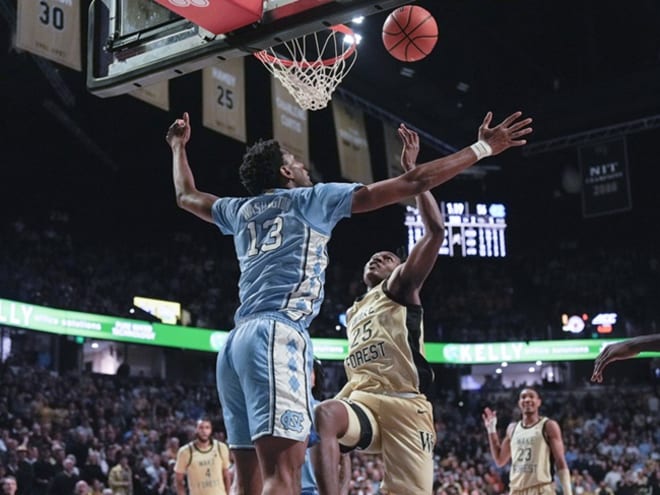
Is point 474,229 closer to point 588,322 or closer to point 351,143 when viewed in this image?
point 588,322

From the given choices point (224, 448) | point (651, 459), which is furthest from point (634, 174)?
point (224, 448)

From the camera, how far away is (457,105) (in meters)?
23.6

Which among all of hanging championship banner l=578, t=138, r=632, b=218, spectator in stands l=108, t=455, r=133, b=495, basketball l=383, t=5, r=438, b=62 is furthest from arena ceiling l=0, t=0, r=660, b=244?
basketball l=383, t=5, r=438, b=62

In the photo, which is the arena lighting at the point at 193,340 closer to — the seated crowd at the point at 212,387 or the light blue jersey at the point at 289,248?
the seated crowd at the point at 212,387

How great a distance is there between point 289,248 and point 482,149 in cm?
100

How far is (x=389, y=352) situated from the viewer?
563cm

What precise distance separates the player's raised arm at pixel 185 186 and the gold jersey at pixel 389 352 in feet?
5.27

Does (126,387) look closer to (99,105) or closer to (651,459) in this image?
(99,105)

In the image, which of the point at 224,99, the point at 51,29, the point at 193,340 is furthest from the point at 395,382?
the point at 193,340

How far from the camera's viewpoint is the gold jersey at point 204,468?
9586 millimetres

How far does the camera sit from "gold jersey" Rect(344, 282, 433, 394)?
220 inches

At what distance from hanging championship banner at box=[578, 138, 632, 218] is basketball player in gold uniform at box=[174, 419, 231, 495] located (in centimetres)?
1478

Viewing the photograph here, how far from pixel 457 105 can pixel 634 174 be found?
7238mm

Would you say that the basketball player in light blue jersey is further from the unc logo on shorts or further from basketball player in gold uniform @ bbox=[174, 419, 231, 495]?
basketball player in gold uniform @ bbox=[174, 419, 231, 495]
